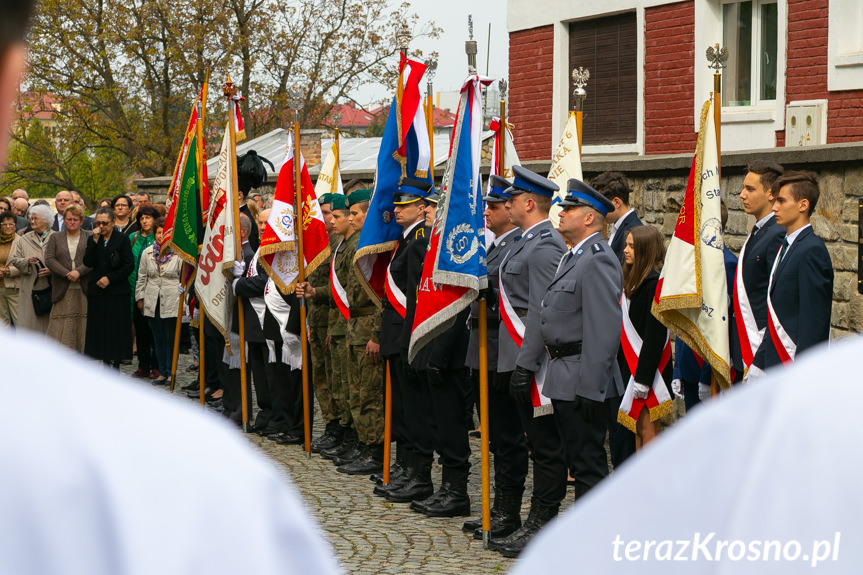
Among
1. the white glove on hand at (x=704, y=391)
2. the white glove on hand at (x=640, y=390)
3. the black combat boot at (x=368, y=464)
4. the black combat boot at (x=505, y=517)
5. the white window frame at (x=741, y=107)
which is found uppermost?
the white window frame at (x=741, y=107)

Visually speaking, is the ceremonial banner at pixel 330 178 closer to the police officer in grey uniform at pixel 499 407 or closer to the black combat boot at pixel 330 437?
the black combat boot at pixel 330 437

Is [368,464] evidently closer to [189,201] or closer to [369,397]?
[369,397]

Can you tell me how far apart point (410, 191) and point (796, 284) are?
3048mm

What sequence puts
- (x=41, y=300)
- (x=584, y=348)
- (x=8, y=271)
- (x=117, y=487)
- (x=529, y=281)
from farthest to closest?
1. (x=8, y=271)
2. (x=41, y=300)
3. (x=529, y=281)
4. (x=584, y=348)
5. (x=117, y=487)

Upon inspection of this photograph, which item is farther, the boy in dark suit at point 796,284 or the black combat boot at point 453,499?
the black combat boot at point 453,499

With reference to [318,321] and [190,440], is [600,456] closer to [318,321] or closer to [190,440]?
[318,321]

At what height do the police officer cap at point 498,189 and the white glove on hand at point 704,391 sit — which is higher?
the police officer cap at point 498,189

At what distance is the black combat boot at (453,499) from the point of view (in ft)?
23.1

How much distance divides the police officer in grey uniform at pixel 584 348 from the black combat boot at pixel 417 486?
1763mm

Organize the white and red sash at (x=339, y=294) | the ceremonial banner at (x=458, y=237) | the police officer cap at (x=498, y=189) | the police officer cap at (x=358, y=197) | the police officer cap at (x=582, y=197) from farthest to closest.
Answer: the police officer cap at (x=358, y=197) → the white and red sash at (x=339, y=294) → the police officer cap at (x=498, y=189) → the ceremonial banner at (x=458, y=237) → the police officer cap at (x=582, y=197)

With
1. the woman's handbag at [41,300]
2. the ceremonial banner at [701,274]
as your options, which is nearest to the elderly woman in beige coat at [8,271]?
the woman's handbag at [41,300]

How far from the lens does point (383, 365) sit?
27.0ft

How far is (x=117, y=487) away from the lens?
0.67 meters

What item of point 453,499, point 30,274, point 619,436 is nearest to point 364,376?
point 453,499
